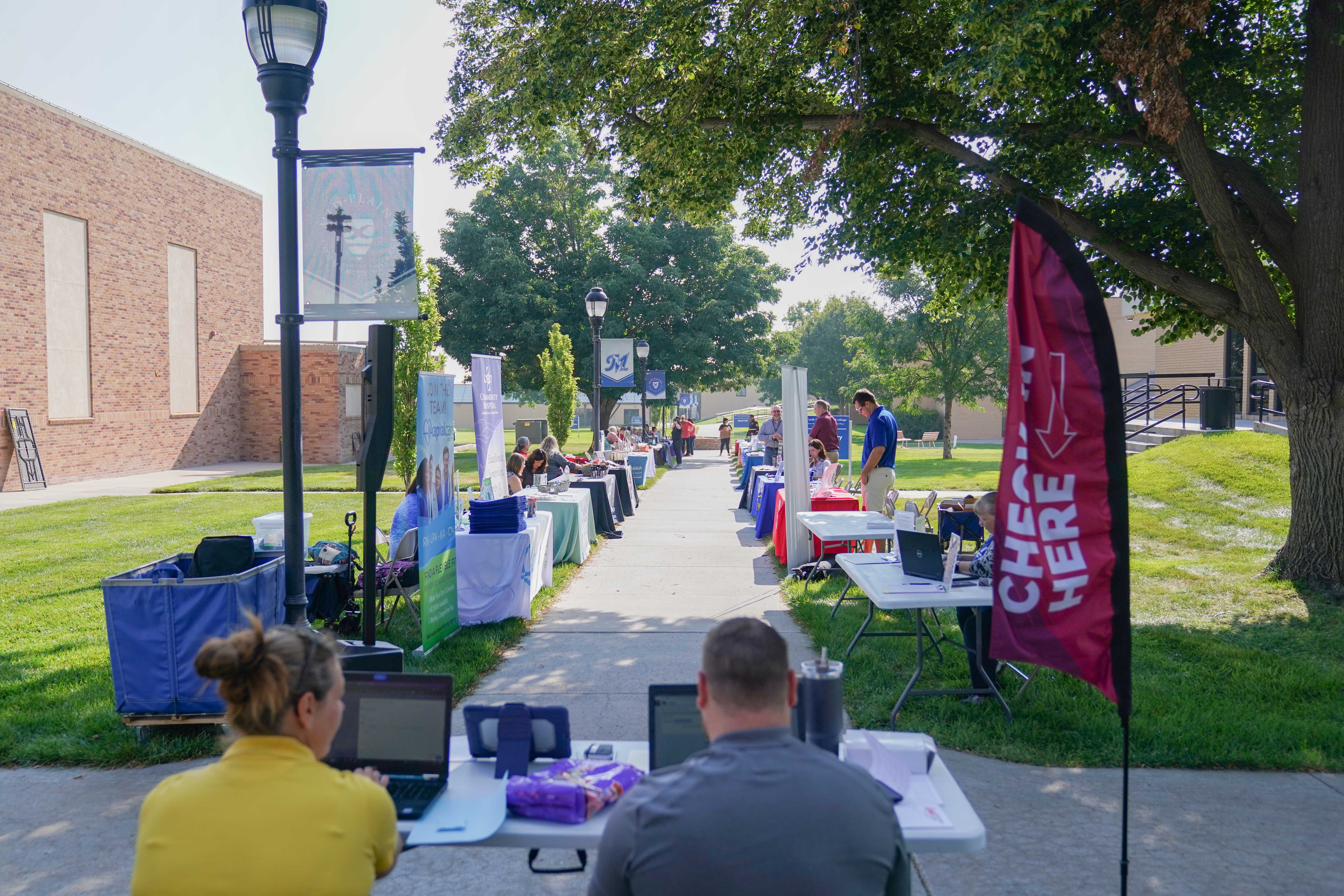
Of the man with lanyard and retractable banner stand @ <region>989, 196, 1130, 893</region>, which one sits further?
the man with lanyard

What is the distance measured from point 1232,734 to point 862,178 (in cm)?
743

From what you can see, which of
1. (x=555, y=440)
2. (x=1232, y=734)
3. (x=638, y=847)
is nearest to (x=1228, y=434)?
(x=555, y=440)

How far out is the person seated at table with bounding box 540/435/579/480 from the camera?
1427cm

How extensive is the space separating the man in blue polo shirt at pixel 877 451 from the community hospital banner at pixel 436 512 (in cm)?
432

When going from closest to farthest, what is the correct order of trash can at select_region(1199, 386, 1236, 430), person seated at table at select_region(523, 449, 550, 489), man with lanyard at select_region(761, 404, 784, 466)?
1. person seated at table at select_region(523, 449, 550, 489)
2. trash can at select_region(1199, 386, 1236, 430)
3. man with lanyard at select_region(761, 404, 784, 466)

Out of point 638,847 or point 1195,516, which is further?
point 1195,516

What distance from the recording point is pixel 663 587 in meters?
10.4

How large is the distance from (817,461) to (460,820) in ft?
35.0

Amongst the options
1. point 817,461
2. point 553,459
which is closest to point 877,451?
point 817,461

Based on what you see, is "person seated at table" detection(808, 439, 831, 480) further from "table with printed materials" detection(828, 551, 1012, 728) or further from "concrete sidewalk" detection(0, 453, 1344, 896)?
"concrete sidewalk" detection(0, 453, 1344, 896)

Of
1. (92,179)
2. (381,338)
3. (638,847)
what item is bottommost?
(638,847)

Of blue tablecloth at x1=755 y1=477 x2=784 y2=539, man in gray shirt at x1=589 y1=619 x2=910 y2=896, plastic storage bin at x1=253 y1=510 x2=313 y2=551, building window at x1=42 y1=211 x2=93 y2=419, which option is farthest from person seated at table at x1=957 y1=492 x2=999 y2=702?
building window at x1=42 y1=211 x2=93 y2=419

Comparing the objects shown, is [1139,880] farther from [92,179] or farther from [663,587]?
[92,179]

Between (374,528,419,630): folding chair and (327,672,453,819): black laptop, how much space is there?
4789 millimetres
